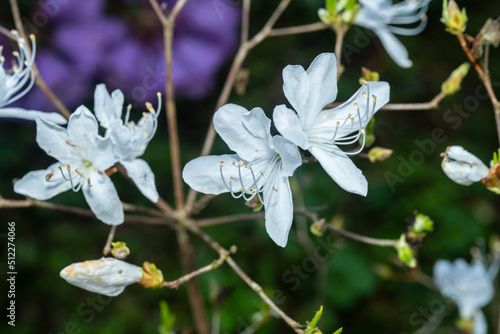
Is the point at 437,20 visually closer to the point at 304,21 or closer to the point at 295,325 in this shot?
the point at 304,21

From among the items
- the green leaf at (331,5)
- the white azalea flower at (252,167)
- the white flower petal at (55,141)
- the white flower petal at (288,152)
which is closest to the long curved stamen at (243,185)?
the white azalea flower at (252,167)

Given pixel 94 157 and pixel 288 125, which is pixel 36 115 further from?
pixel 288 125

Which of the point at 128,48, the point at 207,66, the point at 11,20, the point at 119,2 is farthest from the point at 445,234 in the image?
the point at 11,20

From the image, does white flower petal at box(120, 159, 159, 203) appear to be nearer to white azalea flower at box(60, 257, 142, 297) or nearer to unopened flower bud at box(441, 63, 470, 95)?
white azalea flower at box(60, 257, 142, 297)

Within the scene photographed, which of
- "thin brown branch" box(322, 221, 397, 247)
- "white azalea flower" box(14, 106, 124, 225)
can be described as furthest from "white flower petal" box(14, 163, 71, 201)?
"thin brown branch" box(322, 221, 397, 247)

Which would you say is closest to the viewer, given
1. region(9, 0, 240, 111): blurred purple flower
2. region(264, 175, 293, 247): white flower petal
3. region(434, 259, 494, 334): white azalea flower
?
region(264, 175, 293, 247): white flower petal

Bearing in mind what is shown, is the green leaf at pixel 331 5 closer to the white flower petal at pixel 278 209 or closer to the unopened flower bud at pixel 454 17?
the unopened flower bud at pixel 454 17

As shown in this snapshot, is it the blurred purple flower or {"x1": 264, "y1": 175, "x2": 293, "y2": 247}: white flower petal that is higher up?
{"x1": 264, "y1": 175, "x2": 293, "y2": 247}: white flower petal

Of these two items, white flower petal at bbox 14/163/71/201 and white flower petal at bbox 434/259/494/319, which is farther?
white flower petal at bbox 434/259/494/319
